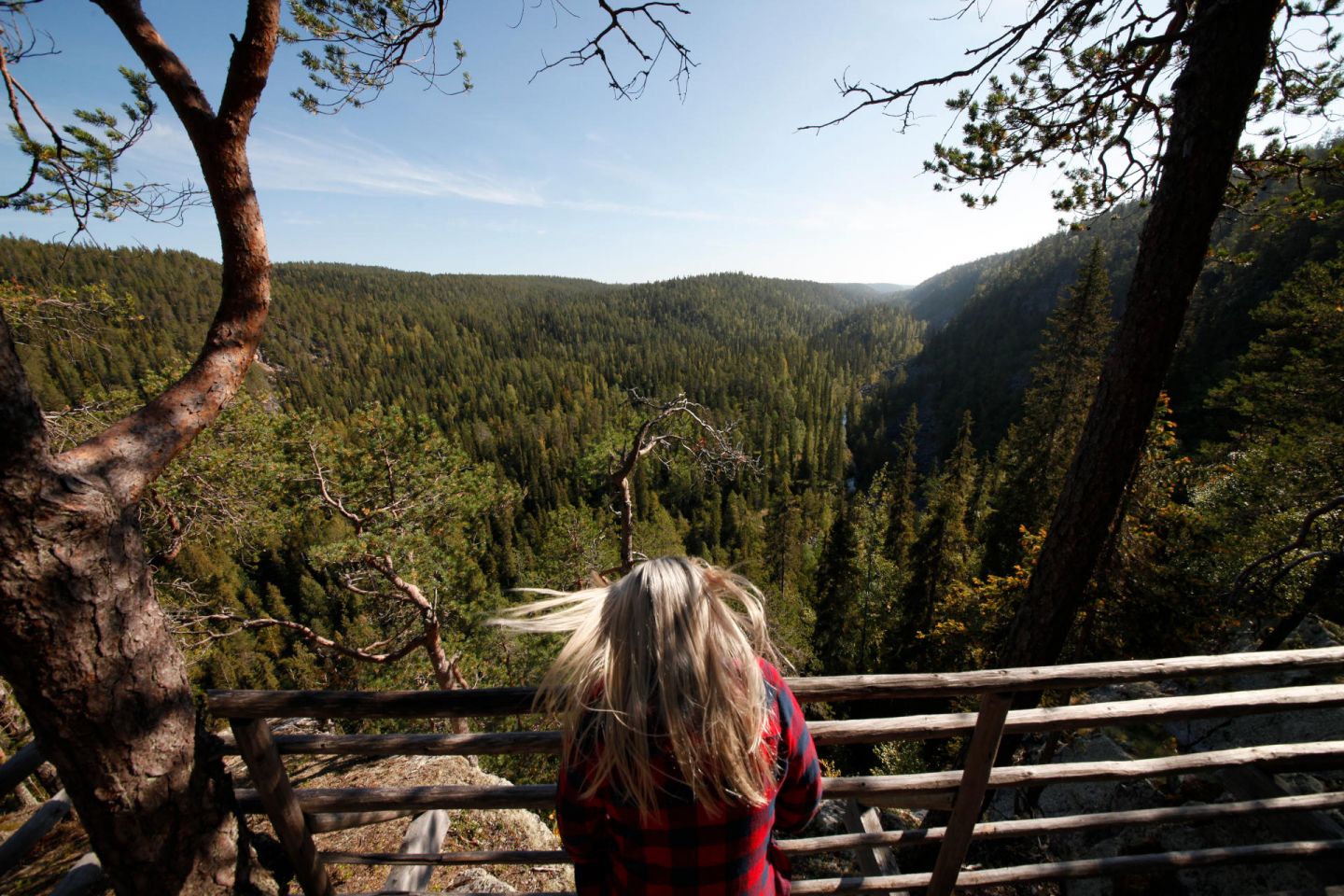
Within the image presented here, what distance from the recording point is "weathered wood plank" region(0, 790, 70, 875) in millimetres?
2579

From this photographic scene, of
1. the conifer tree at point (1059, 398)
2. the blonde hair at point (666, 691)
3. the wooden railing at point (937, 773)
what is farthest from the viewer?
the conifer tree at point (1059, 398)

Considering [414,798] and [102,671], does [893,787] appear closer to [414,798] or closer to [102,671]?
[414,798]

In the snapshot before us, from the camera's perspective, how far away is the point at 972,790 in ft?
8.78

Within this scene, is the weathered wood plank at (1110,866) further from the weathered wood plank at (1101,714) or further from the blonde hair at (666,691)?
the blonde hair at (666,691)

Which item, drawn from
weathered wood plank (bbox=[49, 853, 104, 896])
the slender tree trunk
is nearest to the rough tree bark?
weathered wood plank (bbox=[49, 853, 104, 896])

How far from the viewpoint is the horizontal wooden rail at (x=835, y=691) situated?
2244 mm

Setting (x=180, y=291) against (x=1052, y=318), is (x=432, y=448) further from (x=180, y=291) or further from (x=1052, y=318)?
(x=180, y=291)

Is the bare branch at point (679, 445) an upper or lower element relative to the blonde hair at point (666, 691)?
lower

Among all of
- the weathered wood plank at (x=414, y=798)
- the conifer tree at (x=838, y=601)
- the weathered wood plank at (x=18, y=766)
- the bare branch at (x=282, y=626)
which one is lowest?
the conifer tree at (x=838, y=601)

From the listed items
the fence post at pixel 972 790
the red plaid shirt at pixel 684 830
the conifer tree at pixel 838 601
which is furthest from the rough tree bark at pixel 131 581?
the conifer tree at pixel 838 601

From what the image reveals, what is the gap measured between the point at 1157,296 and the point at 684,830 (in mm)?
4025

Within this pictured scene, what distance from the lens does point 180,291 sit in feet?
336

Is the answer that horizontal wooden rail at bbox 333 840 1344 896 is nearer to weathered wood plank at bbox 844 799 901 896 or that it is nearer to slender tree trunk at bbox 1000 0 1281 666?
weathered wood plank at bbox 844 799 901 896

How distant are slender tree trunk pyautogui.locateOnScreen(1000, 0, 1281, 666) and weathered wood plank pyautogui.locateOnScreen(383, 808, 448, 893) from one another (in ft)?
14.5
